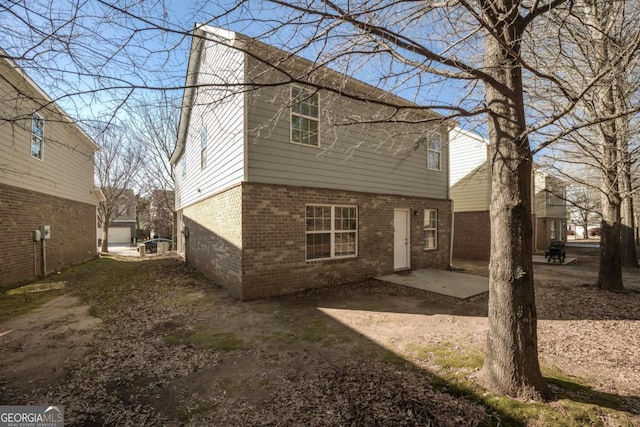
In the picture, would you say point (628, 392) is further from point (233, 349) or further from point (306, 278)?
point (306, 278)

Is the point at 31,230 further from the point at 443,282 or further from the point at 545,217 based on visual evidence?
the point at 545,217

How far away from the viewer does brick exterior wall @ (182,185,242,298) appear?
7.02 meters

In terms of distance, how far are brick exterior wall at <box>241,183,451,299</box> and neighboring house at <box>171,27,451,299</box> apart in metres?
0.03

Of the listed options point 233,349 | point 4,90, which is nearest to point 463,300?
point 233,349

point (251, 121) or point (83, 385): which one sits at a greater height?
point (251, 121)

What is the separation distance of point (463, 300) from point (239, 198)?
5808 millimetres

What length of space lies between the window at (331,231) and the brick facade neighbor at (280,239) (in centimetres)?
18

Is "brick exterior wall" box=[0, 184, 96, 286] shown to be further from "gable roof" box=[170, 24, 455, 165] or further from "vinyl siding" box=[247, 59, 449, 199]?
"vinyl siding" box=[247, 59, 449, 199]

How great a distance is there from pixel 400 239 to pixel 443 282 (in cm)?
210

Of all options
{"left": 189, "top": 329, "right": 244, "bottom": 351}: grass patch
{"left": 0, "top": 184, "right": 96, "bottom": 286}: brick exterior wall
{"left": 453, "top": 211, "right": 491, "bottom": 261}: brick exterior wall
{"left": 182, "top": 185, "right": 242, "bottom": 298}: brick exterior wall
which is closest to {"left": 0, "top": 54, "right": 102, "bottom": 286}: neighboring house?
{"left": 0, "top": 184, "right": 96, "bottom": 286}: brick exterior wall

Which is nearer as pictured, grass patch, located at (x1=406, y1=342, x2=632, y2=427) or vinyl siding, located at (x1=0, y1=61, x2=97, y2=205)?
grass patch, located at (x1=406, y1=342, x2=632, y2=427)

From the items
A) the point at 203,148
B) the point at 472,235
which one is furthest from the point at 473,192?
the point at 203,148

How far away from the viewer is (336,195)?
8383 millimetres

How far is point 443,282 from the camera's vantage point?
8.76m
